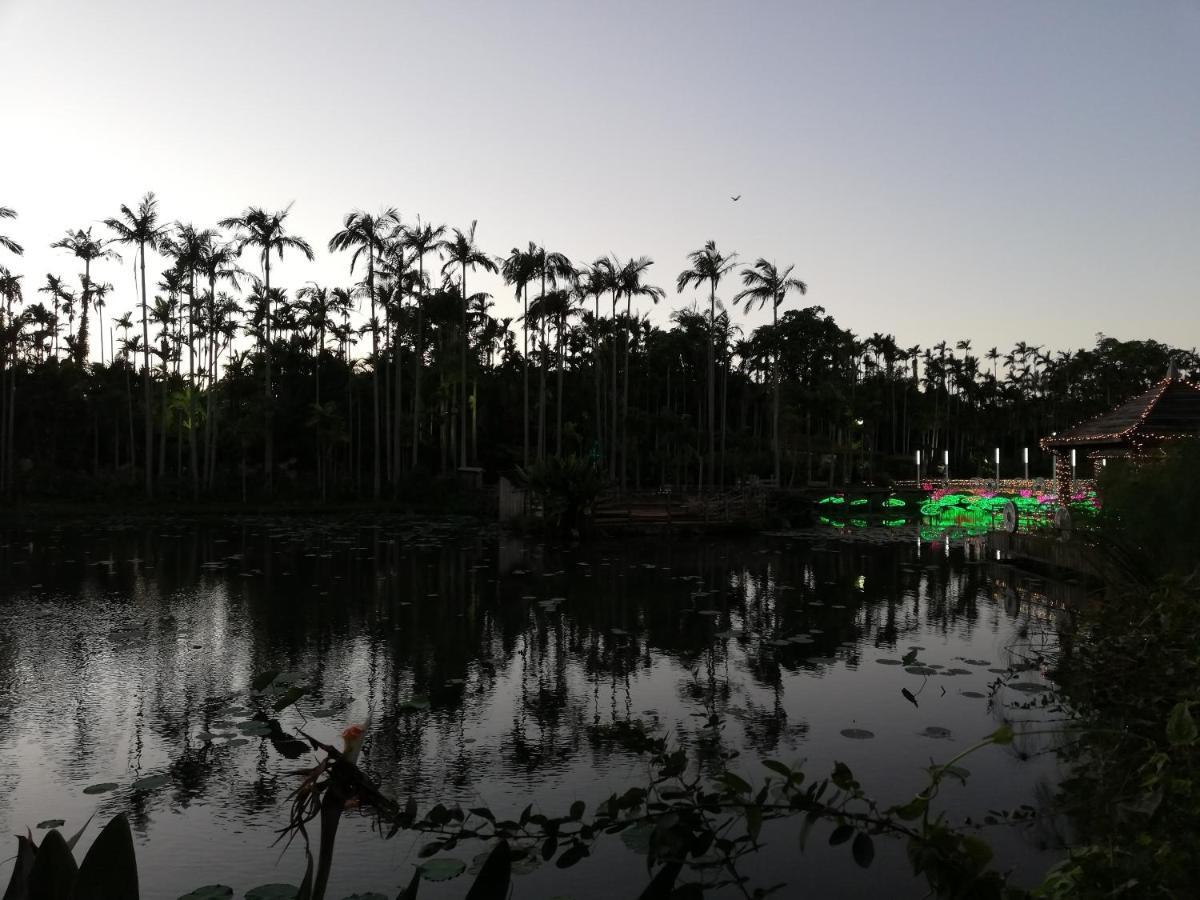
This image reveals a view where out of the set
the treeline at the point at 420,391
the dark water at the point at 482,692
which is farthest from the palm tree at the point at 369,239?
the dark water at the point at 482,692

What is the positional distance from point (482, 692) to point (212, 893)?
14.1 feet

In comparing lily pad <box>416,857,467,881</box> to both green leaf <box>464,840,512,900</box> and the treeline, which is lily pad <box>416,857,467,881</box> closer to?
green leaf <box>464,840,512,900</box>

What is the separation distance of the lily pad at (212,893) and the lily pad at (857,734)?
189 inches

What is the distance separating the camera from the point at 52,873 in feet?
6.73

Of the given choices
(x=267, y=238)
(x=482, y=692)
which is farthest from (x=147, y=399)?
(x=482, y=692)

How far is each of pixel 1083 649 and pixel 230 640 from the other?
9.45 meters

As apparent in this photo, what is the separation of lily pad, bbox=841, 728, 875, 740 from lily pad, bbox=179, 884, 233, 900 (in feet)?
15.8

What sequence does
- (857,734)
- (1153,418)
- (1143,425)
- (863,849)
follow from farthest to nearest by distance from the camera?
1. (1153,418)
2. (1143,425)
3. (857,734)
4. (863,849)

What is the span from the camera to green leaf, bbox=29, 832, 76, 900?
2011mm

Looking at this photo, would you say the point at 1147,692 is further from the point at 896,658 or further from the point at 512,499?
the point at 512,499

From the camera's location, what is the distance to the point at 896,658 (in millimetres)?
10094

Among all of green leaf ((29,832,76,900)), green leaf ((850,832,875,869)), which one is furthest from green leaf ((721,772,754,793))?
green leaf ((29,832,76,900))

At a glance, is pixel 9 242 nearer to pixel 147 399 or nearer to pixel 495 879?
pixel 147 399

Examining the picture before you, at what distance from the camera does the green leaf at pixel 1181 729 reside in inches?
118
